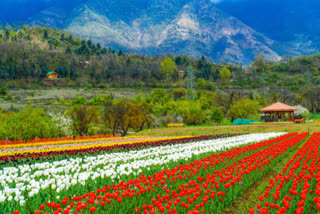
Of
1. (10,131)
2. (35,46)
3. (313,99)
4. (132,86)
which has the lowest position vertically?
(10,131)

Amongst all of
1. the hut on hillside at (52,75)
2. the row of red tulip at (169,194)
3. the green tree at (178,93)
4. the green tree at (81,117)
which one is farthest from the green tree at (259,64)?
the row of red tulip at (169,194)

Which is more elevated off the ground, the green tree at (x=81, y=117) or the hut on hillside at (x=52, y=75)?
the hut on hillside at (x=52, y=75)

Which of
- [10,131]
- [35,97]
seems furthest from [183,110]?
[35,97]

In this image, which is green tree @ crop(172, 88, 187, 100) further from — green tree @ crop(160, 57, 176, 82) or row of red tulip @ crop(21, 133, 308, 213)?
row of red tulip @ crop(21, 133, 308, 213)

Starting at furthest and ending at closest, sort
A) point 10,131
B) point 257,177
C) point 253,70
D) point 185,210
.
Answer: point 253,70, point 10,131, point 257,177, point 185,210

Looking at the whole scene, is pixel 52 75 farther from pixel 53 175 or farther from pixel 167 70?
pixel 53 175

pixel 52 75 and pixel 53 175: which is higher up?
pixel 52 75

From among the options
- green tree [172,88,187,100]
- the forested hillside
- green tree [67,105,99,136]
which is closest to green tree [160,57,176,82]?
the forested hillside

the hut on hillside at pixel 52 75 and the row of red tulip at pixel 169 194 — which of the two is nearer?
the row of red tulip at pixel 169 194

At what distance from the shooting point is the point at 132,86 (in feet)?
307

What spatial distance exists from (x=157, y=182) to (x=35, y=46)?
134 metres

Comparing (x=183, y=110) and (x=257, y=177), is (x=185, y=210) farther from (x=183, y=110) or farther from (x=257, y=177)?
(x=183, y=110)

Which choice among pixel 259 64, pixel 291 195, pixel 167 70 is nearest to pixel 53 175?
pixel 291 195

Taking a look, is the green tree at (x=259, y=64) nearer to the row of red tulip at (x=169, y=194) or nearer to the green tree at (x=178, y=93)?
the green tree at (x=178, y=93)
